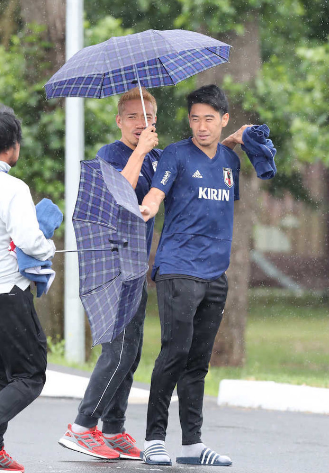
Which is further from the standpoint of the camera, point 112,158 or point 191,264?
point 112,158

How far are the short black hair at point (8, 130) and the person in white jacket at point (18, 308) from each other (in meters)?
0.11

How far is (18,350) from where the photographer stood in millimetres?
4910

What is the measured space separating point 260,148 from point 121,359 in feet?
4.34

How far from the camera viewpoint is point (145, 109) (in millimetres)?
5543

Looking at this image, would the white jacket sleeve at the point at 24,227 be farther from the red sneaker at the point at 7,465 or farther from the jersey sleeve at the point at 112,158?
the red sneaker at the point at 7,465

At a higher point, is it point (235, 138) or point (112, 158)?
point (235, 138)

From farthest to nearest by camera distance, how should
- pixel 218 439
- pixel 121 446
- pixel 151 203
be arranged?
pixel 218 439 → pixel 121 446 → pixel 151 203

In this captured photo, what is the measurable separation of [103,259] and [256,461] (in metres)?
1.46

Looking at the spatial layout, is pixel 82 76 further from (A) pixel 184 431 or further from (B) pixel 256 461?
(B) pixel 256 461

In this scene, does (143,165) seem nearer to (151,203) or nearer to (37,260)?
(151,203)

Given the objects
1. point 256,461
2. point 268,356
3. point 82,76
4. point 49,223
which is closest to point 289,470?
point 256,461

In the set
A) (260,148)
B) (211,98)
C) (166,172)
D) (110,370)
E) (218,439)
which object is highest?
(211,98)

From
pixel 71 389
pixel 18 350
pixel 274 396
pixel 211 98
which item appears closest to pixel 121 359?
pixel 18 350

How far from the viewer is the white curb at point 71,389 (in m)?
8.66
